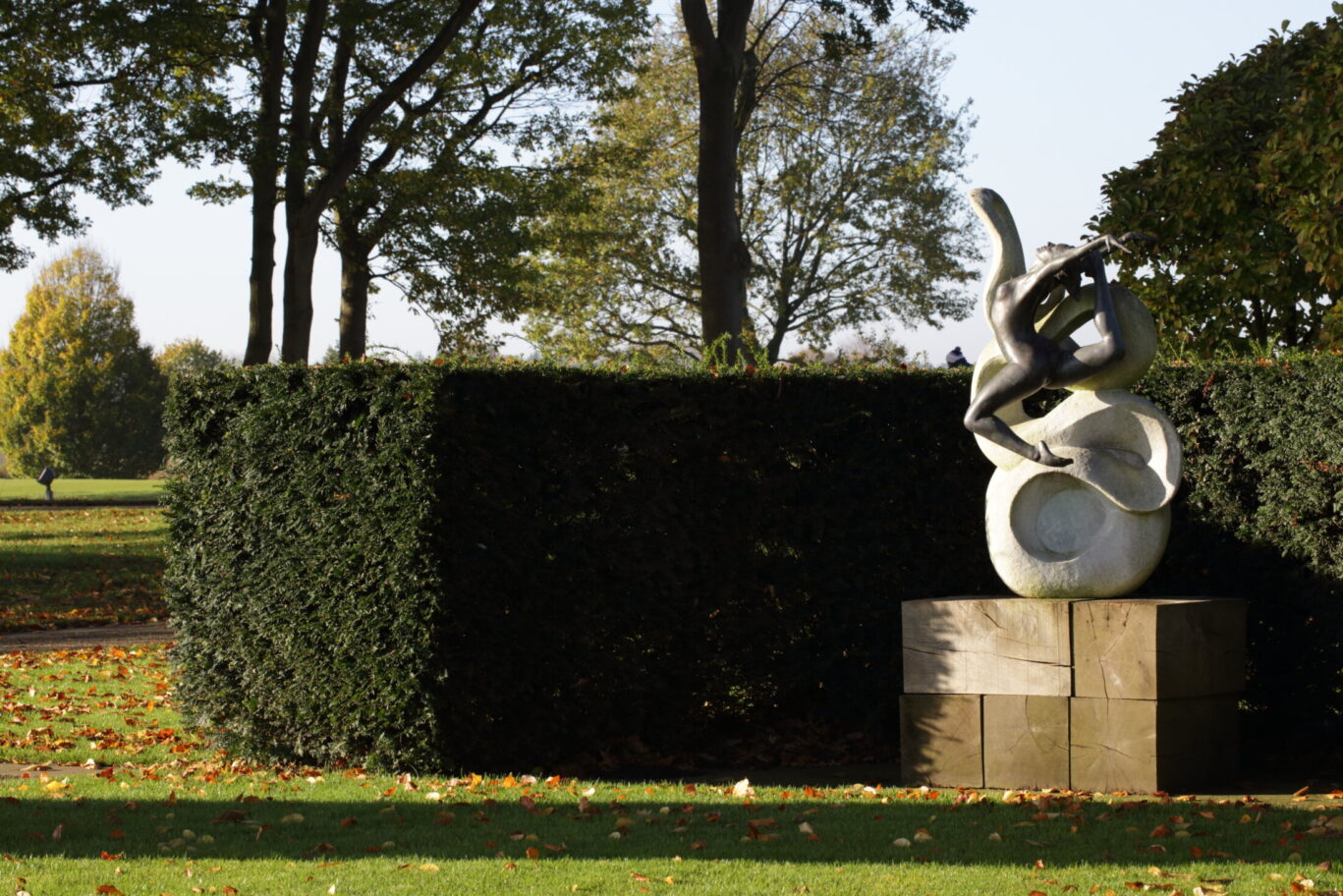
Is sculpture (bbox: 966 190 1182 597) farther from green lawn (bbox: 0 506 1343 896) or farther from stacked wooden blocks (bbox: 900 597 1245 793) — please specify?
green lawn (bbox: 0 506 1343 896)

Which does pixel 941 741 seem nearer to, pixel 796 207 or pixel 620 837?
pixel 620 837

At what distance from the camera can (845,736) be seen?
31.9 ft

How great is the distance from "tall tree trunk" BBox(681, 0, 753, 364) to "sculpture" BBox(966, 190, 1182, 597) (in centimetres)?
847

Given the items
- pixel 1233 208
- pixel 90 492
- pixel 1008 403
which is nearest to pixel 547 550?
pixel 1008 403

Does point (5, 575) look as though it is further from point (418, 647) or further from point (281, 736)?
point (418, 647)

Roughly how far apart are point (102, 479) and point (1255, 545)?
185 ft

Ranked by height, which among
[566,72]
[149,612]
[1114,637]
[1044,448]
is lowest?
[149,612]

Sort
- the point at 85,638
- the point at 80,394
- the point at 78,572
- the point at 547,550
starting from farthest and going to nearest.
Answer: the point at 80,394
the point at 78,572
the point at 85,638
the point at 547,550

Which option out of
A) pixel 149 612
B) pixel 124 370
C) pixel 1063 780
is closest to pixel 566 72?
pixel 149 612

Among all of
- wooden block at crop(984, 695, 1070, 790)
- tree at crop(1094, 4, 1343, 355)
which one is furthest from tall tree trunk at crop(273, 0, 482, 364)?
wooden block at crop(984, 695, 1070, 790)

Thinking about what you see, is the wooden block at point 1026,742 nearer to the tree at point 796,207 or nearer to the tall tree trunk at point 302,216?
the tall tree trunk at point 302,216

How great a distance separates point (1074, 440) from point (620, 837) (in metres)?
3.76

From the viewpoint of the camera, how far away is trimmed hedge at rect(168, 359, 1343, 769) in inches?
330

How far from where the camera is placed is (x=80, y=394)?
58.4 m
